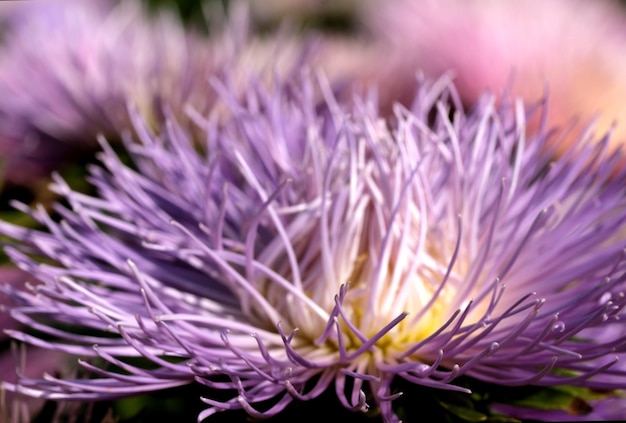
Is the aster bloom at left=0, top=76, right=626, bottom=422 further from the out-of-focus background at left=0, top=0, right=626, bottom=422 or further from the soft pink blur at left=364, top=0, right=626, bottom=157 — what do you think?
the soft pink blur at left=364, top=0, right=626, bottom=157

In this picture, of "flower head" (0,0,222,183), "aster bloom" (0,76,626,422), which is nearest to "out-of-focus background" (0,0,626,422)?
"flower head" (0,0,222,183)

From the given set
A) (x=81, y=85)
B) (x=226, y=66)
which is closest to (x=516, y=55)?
(x=226, y=66)

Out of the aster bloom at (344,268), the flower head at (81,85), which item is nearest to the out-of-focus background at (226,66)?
the flower head at (81,85)

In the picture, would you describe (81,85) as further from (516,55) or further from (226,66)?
(516,55)

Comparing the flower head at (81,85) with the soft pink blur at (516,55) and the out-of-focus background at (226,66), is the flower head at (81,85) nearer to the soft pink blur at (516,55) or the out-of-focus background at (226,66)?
the out-of-focus background at (226,66)

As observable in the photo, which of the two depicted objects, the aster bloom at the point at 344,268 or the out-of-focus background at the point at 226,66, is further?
the out-of-focus background at the point at 226,66

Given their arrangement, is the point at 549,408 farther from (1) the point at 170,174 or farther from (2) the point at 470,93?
(2) the point at 470,93
